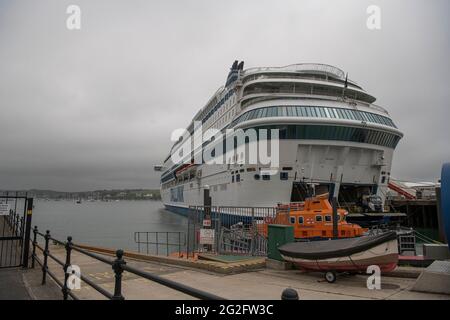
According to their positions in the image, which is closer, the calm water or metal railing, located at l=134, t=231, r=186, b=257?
metal railing, located at l=134, t=231, r=186, b=257

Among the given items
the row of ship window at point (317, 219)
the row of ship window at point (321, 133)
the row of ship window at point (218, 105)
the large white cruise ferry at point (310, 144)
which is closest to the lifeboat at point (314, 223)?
the row of ship window at point (317, 219)

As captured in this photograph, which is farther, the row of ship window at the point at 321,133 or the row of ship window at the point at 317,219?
the row of ship window at the point at 321,133

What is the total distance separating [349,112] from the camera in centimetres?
3331

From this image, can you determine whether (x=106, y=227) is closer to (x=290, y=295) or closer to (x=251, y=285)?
(x=251, y=285)

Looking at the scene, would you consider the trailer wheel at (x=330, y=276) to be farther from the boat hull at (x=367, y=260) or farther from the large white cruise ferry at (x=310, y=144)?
the large white cruise ferry at (x=310, y=144)

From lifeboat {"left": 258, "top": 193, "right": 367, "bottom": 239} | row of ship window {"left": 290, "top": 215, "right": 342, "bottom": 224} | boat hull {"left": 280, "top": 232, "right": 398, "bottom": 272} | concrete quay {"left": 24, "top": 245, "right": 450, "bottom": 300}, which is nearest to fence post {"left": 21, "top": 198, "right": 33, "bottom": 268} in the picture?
concrete quay {"left": 24, "top": 245, "right": 450, "bottom": 300}

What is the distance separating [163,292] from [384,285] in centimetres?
533

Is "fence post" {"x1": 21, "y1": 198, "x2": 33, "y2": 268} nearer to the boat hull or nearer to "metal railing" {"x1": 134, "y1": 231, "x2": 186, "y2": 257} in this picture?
"metal railing" {"x1": 134, "y1": 231, "x2": 186, "y2": 257}

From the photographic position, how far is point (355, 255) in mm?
8570

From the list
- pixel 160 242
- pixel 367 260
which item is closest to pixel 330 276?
pixel 367 260

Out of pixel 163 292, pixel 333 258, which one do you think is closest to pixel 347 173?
pixel 333 258

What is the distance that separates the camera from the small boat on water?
853 cm

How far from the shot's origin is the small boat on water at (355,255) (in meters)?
8.53

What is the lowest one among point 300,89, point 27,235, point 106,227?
point 106,227
